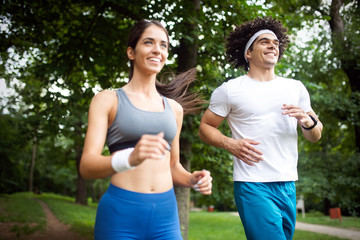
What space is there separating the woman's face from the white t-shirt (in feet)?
3.96

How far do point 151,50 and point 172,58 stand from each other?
6204 mm

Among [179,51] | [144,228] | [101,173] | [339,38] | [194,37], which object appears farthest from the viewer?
[339,38]

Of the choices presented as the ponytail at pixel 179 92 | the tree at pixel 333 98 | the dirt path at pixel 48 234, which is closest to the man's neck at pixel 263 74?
the ponytail at pixel 179 92

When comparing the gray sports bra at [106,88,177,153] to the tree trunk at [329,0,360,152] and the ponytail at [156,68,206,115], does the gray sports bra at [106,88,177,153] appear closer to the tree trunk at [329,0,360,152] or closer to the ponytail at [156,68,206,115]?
the ponytail at [156,68,206,115]

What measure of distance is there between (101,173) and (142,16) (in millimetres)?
5897

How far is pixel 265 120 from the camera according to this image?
3.26 meters

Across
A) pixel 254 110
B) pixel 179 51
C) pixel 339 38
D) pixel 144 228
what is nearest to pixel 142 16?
pixel 179 51

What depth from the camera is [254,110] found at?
330 cm

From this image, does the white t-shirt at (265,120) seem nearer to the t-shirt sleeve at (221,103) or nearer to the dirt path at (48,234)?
the t-shirt sleeve at (221,103)

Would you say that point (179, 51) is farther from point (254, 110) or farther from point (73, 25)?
point (254, 110)

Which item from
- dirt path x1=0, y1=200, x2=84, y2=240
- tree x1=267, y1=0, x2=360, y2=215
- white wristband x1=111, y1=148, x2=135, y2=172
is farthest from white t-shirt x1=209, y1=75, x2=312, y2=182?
dirt path x1=0, y1=200, x2=84, y2=240

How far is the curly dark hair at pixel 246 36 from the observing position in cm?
379

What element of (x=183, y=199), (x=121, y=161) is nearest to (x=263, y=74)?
(x=121, y=161)

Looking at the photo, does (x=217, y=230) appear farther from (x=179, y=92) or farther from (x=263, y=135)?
(x=179, y=92)
